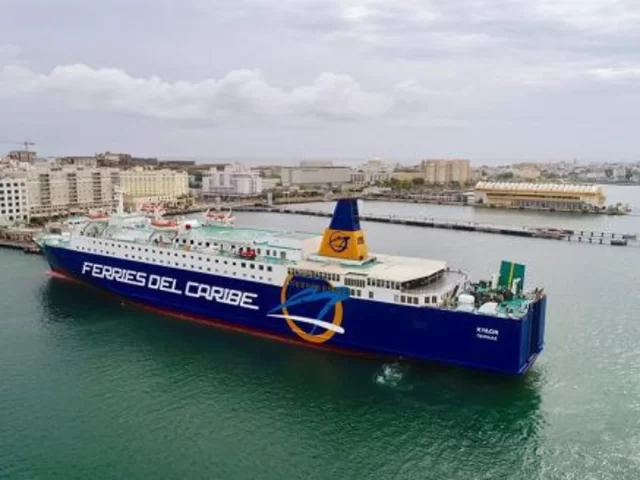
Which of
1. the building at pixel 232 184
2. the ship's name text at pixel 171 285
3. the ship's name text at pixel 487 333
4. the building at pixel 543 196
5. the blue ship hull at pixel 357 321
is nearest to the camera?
the ship's name text at pixel 487 333

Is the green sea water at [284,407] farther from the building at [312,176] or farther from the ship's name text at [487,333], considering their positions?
the building at [312,176]

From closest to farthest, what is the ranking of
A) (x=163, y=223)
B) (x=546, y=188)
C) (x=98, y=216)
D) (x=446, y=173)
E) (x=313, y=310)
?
(x=313, y=310)
(x=163, y=223)
(x=98, y=216)
(x=546, y=188)
(x=446, y=173)

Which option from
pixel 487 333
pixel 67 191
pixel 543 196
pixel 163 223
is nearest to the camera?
pixel 487 333

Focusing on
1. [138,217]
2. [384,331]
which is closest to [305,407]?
[384,331]

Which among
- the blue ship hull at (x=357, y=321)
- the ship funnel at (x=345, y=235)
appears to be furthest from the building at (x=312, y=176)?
the ship funnel at (x=345, y=235)

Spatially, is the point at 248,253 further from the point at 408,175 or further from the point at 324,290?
the point at 408,175

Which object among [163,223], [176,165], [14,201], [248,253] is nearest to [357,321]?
[248,253]

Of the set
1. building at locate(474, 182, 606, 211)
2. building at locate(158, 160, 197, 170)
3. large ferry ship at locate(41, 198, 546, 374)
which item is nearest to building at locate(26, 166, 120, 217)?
large ferry ship at locate(41, 198, 546, 374)
